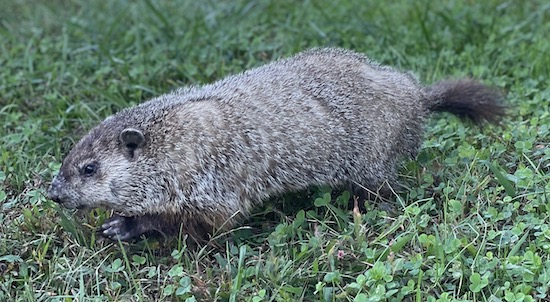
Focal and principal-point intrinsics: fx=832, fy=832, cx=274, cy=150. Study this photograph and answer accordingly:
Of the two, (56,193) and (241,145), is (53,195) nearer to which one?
(56,193)

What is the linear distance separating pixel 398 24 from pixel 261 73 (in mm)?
2209

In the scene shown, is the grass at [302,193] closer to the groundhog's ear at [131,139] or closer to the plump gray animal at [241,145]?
the plump gray animal at [241,145]

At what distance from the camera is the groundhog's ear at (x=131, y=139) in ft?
13.1

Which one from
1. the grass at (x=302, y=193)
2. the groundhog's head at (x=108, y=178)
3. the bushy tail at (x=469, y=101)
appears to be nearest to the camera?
the grass at (x=302, y=193)

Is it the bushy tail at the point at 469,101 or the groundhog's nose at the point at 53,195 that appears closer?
the groundhog's nose at the point at 53,195

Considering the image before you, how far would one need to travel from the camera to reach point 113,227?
13.3 feet

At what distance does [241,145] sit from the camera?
415 cm

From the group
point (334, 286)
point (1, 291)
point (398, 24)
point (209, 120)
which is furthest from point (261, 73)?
point (398, 24)

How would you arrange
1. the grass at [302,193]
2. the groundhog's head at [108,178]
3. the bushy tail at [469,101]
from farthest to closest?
the bushy tail at [469,101]
the groundhog's head at [108,178]
the grass at [302,193]

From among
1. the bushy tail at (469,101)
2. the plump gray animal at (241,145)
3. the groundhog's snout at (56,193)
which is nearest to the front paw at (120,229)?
the plump gray animal at (241,145)

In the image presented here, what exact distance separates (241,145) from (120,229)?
720 mm

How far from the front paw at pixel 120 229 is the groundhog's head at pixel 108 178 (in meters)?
0.05

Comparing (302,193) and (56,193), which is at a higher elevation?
(56,193)

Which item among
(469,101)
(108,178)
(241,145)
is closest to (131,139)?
(108,178)
